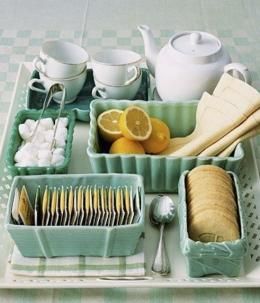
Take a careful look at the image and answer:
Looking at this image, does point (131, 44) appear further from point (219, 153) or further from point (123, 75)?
point (219, 153)

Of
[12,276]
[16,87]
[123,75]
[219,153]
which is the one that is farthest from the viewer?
[16,87]

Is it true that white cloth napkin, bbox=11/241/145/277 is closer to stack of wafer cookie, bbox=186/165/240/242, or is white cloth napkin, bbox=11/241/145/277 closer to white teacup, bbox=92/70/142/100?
stack of wafer cookie, bbox=186/165/240/242

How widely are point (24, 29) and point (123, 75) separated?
441 millimetres

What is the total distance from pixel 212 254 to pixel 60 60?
477 mm

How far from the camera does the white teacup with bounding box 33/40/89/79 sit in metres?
0.98

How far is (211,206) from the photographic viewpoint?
2.43 ft

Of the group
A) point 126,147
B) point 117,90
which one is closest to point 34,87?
point 117,90

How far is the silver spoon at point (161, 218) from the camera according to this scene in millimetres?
756

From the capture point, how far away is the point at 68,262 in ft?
2.48

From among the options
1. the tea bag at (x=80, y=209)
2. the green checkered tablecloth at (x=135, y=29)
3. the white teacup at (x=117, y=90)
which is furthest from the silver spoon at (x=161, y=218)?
the green checkered tablecloth at (x=135, y=29)

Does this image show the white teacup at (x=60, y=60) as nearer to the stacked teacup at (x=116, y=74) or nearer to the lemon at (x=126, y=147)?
the stacked teacup at (x=116, y=74)

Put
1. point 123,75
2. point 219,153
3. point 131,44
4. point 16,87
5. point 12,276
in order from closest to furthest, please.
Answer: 1. point 12,276
2. point 219,153
3. point 123,75
4. point 16,87
5. point 131,44

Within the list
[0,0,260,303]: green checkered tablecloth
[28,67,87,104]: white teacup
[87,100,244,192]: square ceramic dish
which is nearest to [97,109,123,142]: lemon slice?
[87,100,244,192]: square ceramic dish

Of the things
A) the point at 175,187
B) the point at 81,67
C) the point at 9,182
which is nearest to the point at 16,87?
the point at 81,67
